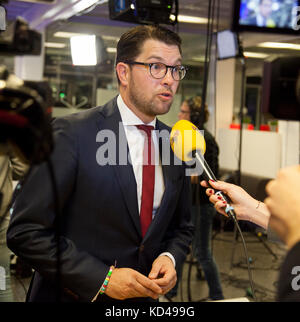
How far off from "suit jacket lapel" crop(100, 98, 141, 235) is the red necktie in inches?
1.6

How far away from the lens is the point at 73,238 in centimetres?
126

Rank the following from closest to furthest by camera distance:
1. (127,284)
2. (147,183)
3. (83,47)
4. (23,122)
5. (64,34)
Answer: (23,122)
(127,284)
(147,183)
(83,47)
(64,34)

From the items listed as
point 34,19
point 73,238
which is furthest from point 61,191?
point 34,19

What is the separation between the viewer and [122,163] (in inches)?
50.9

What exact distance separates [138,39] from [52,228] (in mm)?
597

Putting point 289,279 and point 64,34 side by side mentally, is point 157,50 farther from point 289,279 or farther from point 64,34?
point 64,34

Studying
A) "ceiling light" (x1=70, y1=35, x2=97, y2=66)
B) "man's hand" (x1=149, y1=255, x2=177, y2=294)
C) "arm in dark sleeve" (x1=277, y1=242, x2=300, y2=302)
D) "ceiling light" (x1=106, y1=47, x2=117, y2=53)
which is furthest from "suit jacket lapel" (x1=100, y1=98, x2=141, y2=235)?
"arm in dark sleeve" (x1=277, y1=242, x2=300, y2=302)

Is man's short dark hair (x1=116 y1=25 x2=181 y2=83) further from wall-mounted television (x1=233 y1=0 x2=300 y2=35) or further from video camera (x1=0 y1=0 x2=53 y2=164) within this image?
video camera (x1=0 y1=0 x2=53 y2=164)

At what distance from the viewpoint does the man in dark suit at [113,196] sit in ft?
3.92

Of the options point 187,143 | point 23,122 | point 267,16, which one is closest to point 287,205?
point 23,122

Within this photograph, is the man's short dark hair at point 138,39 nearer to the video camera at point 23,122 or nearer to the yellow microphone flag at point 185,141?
the yellow microphone flag at point 185,141

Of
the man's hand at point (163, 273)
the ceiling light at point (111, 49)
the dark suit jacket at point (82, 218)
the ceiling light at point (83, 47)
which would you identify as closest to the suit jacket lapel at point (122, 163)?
the dark suit jacket at point (82, 218)

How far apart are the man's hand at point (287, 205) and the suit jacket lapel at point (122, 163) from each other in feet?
1.79

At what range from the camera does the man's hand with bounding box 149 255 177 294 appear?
1.30m
